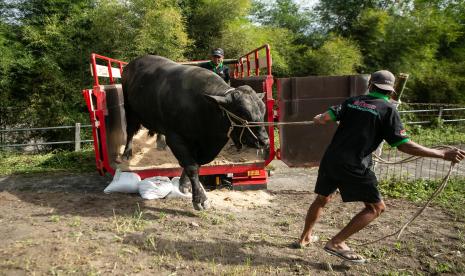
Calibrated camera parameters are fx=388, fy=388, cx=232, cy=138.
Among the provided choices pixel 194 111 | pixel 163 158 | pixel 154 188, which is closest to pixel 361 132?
pixel 194 111

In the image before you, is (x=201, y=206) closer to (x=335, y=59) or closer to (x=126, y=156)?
(x=126, y=156)

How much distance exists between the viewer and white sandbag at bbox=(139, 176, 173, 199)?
5.11 meters

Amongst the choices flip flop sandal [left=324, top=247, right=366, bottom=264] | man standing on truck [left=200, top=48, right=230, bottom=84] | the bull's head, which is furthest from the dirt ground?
man standing on truck [left=200, top=48, right=230, bottom=84]

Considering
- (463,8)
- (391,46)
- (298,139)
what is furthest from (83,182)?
(463,8)

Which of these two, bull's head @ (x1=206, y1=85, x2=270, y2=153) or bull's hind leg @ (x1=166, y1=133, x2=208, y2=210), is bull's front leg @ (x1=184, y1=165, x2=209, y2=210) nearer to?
bull's hind leg @ (x1=166, y1=133, x2=208, y2=210)

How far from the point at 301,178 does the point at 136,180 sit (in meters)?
3.26

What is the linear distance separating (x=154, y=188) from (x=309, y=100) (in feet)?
8.09

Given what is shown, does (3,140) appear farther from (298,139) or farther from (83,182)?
(298,139)

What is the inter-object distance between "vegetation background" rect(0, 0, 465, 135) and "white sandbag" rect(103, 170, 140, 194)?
6980 mm

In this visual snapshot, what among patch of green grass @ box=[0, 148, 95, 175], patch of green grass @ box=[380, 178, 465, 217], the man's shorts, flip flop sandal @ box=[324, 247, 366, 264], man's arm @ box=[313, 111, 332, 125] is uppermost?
man's arm @ box=[313, 111, 332, 125]

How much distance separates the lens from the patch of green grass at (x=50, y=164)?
24.7ft

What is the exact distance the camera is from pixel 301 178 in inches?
285

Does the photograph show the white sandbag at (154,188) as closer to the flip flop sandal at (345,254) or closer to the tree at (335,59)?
the flip flop sandal at (345,254)

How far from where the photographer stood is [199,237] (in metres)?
3.96
